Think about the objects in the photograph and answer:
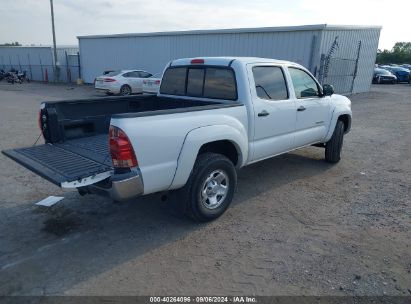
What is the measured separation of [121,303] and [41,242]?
1.43 metres

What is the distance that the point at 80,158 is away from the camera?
3855mm

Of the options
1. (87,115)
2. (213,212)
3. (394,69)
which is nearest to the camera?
(213,212)

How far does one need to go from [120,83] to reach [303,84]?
14639mm

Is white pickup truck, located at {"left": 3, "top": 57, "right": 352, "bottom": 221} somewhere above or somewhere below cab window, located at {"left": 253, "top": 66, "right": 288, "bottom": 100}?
below

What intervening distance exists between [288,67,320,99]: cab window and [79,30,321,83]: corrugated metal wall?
40.2 feet

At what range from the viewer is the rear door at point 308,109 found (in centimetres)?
538

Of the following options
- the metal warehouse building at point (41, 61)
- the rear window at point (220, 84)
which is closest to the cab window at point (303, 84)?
the rear window at point (220, 84)

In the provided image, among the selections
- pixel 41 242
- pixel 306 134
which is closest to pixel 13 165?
pixel 41 242

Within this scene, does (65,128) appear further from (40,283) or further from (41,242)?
(40,283)

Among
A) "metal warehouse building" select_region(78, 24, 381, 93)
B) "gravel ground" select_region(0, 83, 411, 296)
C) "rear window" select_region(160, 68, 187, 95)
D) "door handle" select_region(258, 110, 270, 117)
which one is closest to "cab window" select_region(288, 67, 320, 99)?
"door handle" select_region(258, 110, 270, 117)

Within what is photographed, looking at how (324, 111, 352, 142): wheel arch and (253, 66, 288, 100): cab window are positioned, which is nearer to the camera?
(253, 66, 288, 100): cab window

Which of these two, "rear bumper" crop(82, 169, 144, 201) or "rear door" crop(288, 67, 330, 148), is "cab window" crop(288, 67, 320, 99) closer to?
"rear door" crop(288, 67, 330, 148)

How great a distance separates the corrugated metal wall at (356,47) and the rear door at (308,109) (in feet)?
40.8

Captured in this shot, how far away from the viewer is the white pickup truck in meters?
3.29
